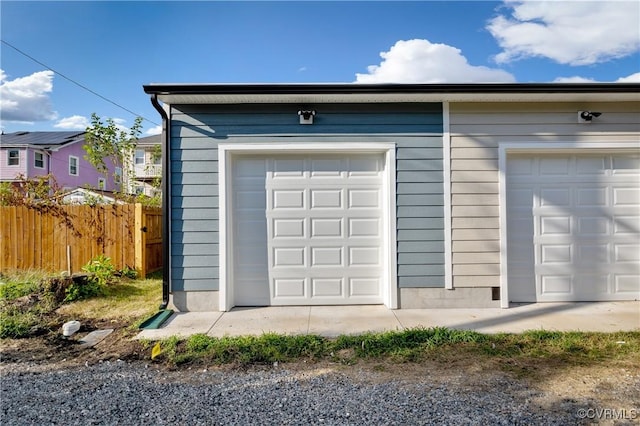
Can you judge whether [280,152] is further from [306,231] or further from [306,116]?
[306,231]

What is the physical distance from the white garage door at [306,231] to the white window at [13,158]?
1968cm

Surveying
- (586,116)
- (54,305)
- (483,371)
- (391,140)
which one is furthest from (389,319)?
(54,305)

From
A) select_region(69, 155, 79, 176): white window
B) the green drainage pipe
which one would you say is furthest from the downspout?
select_region(69, 155, 79, 176): white window

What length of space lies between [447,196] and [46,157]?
21.9 metres

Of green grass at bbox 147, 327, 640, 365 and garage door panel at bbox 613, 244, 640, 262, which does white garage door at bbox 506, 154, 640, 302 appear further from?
green grass at bbox 147, 327, 640, 365

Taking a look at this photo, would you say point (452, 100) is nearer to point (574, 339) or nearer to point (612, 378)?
point (574, 339)

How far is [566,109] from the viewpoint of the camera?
441 centimetres

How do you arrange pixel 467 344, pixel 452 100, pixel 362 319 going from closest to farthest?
pixel 467 344
pixel 362 319
pixel 452 100

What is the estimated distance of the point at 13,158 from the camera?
17.2 m

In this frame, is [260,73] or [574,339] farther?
[260,73]

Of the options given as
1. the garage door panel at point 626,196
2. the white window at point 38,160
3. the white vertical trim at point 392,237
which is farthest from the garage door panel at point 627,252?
the white window at point 38,160

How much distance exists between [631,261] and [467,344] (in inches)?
131

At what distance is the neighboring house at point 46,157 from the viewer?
1706 cm

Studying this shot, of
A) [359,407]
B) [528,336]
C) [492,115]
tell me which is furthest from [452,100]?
[359,407]
